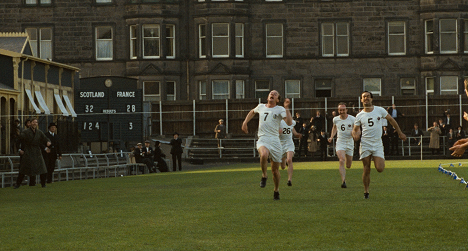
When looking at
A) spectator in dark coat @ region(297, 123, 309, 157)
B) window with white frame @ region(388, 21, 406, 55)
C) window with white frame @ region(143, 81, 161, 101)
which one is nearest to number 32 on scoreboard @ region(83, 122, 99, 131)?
spectator in dark coat @ region(297, 123, 309, 157)

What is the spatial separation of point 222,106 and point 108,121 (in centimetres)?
1178

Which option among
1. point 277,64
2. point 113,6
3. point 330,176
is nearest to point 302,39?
point 277,64

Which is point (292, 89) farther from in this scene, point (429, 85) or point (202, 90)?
point (429, 85)

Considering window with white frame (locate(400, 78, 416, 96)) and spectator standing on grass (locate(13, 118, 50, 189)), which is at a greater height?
window with white frame (locate(400, 78, 416, 96))

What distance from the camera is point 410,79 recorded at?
179 ft

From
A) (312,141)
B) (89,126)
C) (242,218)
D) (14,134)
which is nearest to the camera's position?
(242,218)

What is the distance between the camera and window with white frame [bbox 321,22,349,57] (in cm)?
5438

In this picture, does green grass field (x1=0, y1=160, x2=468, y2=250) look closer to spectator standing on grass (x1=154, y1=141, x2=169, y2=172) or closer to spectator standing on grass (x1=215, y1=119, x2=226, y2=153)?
spectator standing on grass (x1=154, y1=141, x2=169, y2=172)

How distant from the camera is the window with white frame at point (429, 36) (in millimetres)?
53594

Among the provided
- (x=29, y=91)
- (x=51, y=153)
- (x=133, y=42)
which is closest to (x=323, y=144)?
(x=29, y=91)

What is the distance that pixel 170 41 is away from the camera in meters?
54.0

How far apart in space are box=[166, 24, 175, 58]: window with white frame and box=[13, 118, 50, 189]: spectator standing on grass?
3061 cm

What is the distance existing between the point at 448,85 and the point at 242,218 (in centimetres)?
4216

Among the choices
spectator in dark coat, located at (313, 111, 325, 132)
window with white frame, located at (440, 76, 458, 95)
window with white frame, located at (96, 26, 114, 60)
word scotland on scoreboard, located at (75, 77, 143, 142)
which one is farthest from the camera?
window with white frame, located at (96, 26, 114, 60)
